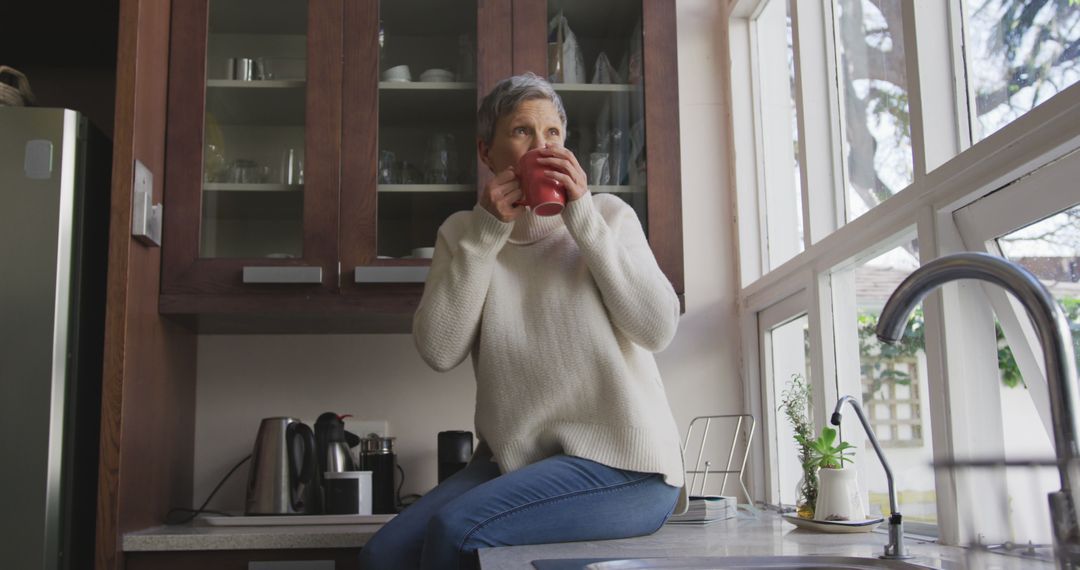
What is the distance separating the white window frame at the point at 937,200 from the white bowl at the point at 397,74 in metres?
0.85

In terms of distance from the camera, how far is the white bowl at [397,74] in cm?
225

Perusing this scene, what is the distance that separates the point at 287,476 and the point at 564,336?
940mm

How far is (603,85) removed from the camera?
231 centimetres

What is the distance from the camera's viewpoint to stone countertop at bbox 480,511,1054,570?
121 cm

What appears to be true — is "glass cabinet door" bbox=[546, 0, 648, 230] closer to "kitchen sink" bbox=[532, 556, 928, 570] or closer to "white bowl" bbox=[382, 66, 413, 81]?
"white bowl" bbox=[382, 66, 413, 81]

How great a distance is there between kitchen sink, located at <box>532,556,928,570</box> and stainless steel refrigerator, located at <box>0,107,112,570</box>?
45.7 inches

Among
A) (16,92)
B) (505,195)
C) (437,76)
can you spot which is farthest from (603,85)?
(16,92)

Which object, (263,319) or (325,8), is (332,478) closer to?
(263,319)

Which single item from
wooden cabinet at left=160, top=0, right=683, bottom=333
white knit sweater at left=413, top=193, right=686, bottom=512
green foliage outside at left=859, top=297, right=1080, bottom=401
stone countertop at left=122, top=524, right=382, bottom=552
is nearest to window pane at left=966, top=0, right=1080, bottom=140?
green foliage outside at left=859, top=297, right=1080, bottom=401

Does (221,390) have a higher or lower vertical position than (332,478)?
higher

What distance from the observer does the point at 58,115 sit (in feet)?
6.39

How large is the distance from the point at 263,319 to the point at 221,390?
0.99 ft

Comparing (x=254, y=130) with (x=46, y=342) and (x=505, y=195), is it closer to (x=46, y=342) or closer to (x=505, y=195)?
(x=46, y=342)

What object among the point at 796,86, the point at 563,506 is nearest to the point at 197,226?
the point at 563,506
